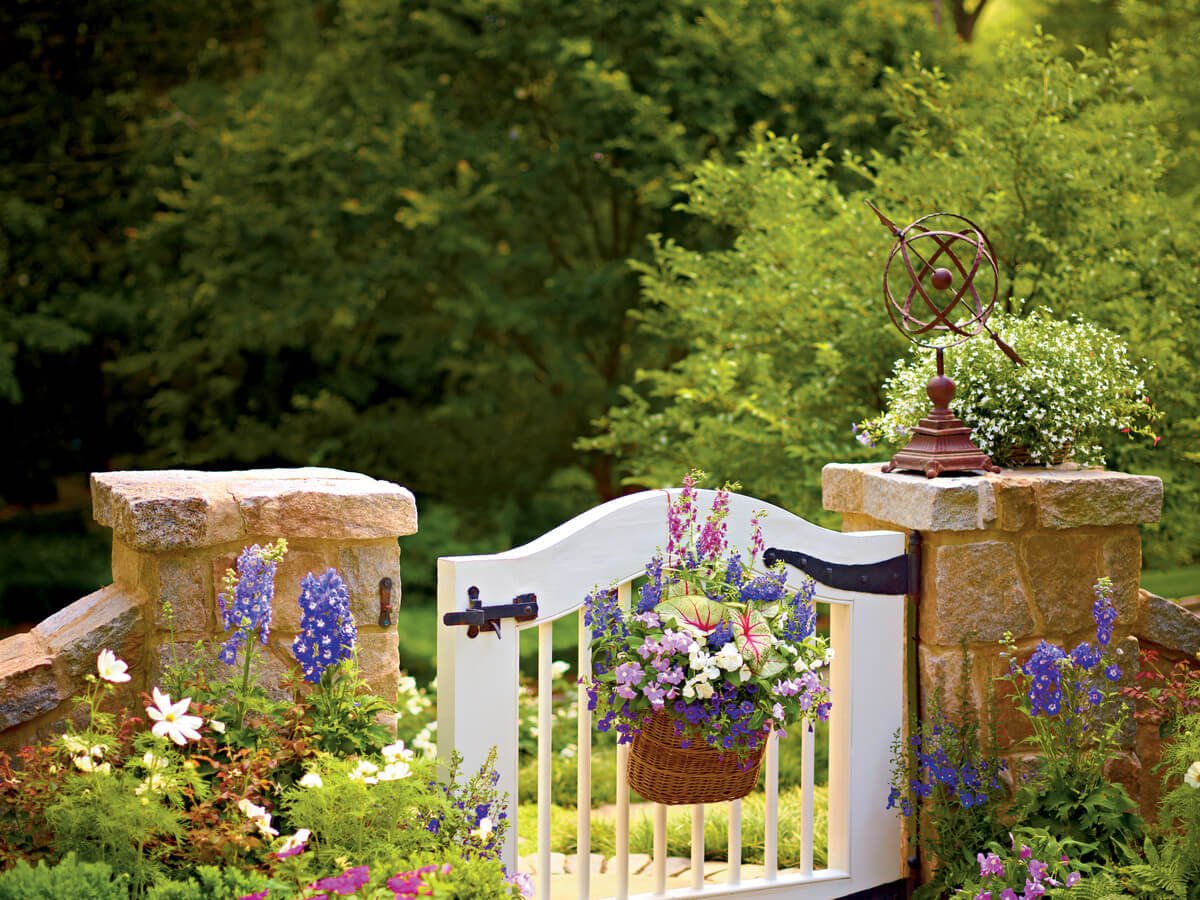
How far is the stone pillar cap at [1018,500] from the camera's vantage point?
3.04 metres

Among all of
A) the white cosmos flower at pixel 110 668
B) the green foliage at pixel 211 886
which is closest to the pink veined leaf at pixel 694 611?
the green foliage at pixel 211 886

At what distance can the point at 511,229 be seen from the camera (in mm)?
9023

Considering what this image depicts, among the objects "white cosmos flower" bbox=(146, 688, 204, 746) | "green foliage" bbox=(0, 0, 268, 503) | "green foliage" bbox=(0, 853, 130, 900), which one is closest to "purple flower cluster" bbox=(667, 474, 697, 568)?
"white cosmos flower" bbox=(146, 688, 204, 746)

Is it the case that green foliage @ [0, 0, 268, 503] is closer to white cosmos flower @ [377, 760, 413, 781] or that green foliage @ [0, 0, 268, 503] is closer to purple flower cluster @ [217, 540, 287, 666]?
purple flower cluster @ [217, 540, 287, 666]

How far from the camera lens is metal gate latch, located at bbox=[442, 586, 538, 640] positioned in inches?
105

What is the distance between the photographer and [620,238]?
30.0 ft

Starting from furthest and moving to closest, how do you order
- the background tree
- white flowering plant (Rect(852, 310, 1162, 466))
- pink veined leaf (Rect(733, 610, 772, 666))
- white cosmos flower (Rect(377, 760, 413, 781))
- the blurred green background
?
the background tree
the blurred green background
white flowering plant (Rect(852, 310, 1162, 466))
pink veined leaf (Rect(733, 610, 772, 666))
white cosmos flower (Rect(377, 760, 413, 781))

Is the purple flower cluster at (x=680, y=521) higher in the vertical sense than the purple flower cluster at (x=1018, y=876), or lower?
higher

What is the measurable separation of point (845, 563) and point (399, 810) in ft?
3.91

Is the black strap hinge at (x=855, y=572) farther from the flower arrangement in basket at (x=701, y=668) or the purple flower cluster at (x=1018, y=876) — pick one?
the purple flower cluster at (x=1018, y=876)

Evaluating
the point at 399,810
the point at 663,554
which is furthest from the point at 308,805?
the point at 663,554

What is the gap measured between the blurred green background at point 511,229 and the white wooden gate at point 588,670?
2.45 m

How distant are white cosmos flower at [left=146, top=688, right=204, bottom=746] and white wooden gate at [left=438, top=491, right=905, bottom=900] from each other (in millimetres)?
541

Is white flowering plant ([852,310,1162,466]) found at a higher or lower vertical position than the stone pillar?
higher
